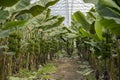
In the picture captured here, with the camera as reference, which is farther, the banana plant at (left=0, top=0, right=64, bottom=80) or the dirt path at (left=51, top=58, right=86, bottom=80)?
the dirt path at (left=51, top=58, right=86, bottom=80)

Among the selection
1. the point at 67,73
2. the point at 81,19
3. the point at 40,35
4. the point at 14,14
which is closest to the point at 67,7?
the point at 40,35

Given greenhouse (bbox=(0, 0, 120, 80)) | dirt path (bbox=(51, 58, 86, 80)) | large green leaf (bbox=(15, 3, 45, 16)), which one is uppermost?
large green leaf (bbox=(15, 3, 45, 16))

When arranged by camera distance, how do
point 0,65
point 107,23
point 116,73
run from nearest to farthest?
point 107,23, point 0,65, point 116,73

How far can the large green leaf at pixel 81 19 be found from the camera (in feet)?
13.6

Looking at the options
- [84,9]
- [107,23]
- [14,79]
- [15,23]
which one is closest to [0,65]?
[14,79]

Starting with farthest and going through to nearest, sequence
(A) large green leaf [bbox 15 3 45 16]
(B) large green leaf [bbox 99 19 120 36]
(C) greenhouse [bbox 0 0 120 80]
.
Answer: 1. (A) large green leaf [bbox 15 3 45 16]
2. (C) greenhouse [bbox 0 0 120 80]
3. (B) large green leaf [bbox 99 19 120 36]

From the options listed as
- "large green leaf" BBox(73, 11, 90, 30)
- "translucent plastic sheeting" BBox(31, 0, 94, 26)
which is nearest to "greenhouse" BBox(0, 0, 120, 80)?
"large green leaf" BBox(73, 11, 90, 30)

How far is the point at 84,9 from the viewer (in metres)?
17.5

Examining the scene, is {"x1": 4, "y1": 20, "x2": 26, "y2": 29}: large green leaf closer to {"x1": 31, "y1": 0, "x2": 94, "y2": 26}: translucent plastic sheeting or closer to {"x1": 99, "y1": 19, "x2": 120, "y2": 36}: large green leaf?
{"x1": 99, "y1": 19, "x2": 120, "y2": 36}: large green leaf

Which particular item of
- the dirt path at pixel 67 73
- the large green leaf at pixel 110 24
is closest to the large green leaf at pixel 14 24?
the large green leaf at pixel 110 24

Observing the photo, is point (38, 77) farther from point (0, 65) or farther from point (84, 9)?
point (84, 9)

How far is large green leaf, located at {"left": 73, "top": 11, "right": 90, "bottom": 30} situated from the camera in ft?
13.6

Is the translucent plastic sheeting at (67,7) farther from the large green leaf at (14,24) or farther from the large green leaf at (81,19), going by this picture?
the large green leaf at (14,24)

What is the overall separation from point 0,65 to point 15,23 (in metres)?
0.80
